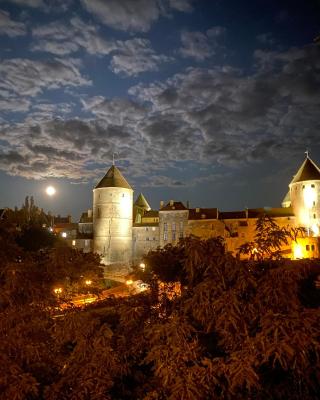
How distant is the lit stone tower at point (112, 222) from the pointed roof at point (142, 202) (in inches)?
720

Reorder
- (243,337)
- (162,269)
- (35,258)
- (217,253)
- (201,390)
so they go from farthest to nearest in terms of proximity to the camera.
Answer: (35,258) → (162,269) → (217,253) → (243,337) → (201,390)

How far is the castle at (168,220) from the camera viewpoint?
49.8 meters

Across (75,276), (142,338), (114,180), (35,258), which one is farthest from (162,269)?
(114,180)

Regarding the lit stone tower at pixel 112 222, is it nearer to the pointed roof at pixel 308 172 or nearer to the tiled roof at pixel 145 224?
the tiled roof at pixel 145 224

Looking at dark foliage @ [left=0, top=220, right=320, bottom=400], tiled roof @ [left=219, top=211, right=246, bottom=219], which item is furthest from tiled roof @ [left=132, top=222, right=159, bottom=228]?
dark foliage @ [left=0, top=220, right=320, bottom=400]

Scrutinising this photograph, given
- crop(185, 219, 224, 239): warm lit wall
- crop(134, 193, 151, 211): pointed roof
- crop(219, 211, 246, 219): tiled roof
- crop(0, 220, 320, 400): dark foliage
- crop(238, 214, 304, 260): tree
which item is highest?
crop(134, 193, 151, 211): pointed roof

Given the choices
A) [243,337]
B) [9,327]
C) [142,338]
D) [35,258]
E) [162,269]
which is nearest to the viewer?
[243,337]

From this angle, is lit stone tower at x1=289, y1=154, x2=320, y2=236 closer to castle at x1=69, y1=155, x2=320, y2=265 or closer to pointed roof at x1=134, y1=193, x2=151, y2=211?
castle at x1=69, y1=155, x2=320, y2=265

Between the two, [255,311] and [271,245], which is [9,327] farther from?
[271,245]

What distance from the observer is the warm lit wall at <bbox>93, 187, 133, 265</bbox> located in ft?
163

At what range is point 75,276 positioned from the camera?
316 inches

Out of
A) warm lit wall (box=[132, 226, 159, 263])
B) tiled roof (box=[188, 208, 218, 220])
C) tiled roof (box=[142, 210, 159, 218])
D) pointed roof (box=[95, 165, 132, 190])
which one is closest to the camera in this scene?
pointed roof (box=[95, 165, 132, 190])

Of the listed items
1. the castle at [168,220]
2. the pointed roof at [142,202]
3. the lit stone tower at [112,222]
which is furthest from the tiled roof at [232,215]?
the pointed roof at [142,202]

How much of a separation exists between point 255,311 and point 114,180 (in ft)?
154
